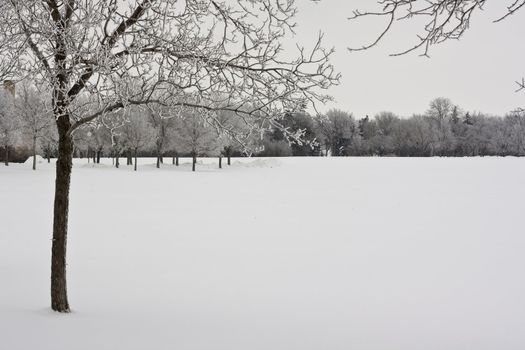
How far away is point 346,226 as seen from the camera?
17672 mm

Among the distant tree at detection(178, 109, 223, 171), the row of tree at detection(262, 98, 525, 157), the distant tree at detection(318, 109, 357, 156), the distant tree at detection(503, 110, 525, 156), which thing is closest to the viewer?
the distant tree at detection(178, 109, 223, 171)

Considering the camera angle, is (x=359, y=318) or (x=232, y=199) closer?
(x=359, y=318)

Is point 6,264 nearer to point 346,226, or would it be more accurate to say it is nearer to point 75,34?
point 75,34

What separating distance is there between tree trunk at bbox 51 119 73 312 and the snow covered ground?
35 centimetres

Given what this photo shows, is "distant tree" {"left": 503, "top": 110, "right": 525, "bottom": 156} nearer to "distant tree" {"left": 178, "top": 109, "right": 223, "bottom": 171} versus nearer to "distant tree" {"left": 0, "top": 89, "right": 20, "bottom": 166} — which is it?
"distant tree" {"left": 178, "top": 109, "right": 223, "bottom": 171}

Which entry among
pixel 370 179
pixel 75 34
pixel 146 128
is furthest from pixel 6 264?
pixel 146 128

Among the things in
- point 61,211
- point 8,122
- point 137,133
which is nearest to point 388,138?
point 137,133

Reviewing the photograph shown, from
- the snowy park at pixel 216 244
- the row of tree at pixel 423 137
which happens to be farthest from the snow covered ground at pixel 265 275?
the row of tree at pixel 423 137

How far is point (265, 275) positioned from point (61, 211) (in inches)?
207

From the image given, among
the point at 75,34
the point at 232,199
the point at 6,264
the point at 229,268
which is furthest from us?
the point at 232,199

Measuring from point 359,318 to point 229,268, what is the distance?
4066mm

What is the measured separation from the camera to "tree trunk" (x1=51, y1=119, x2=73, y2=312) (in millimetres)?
6625

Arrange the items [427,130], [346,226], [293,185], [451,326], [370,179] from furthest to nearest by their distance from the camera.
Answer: [427,130]
[370,179]
[293,185]
[346,226]
[451,326]

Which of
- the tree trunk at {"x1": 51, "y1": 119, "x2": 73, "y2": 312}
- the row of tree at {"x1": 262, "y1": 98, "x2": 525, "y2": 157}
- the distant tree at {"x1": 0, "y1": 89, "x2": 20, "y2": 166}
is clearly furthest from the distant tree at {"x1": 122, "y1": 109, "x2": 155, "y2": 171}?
the tree trunk at {"x1": 51, "y1": 119, "x2": 73, "y2": 312}
